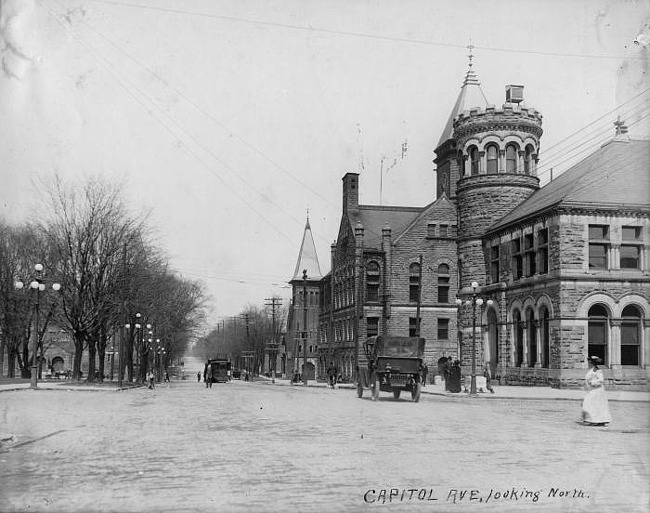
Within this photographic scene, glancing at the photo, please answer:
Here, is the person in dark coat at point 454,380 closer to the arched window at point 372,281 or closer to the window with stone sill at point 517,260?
the window with stone sill at point 517,260

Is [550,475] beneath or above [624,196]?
beneath

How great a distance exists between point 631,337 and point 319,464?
31472 mm

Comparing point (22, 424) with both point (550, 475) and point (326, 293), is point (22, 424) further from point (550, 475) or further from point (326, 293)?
point (326, 293)

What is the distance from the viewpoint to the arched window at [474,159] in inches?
2083

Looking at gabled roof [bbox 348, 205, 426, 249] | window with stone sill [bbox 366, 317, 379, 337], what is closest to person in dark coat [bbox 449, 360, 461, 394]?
window with stone sill [bbox 366, 317, 379, 337]

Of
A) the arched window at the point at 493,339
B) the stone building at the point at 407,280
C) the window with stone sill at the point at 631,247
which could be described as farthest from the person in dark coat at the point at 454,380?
the stone building at the point at 407,280

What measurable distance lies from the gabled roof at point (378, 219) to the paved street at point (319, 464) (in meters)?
47.4

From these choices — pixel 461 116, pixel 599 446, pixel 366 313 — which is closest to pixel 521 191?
pixel 461 116

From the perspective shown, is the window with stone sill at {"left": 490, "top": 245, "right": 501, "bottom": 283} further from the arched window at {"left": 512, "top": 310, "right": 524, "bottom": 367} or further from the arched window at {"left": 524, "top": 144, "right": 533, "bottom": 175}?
the arched window at {"left": 524, "top": 144, "right": 533, "bottom": 175}

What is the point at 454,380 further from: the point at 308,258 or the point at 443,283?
the point at 308,258

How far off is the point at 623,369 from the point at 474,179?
18982mm

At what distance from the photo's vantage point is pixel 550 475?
10.5 m

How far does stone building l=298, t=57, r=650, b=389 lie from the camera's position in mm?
38719

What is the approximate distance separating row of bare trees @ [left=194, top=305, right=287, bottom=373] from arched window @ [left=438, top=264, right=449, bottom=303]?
39.4 meters
